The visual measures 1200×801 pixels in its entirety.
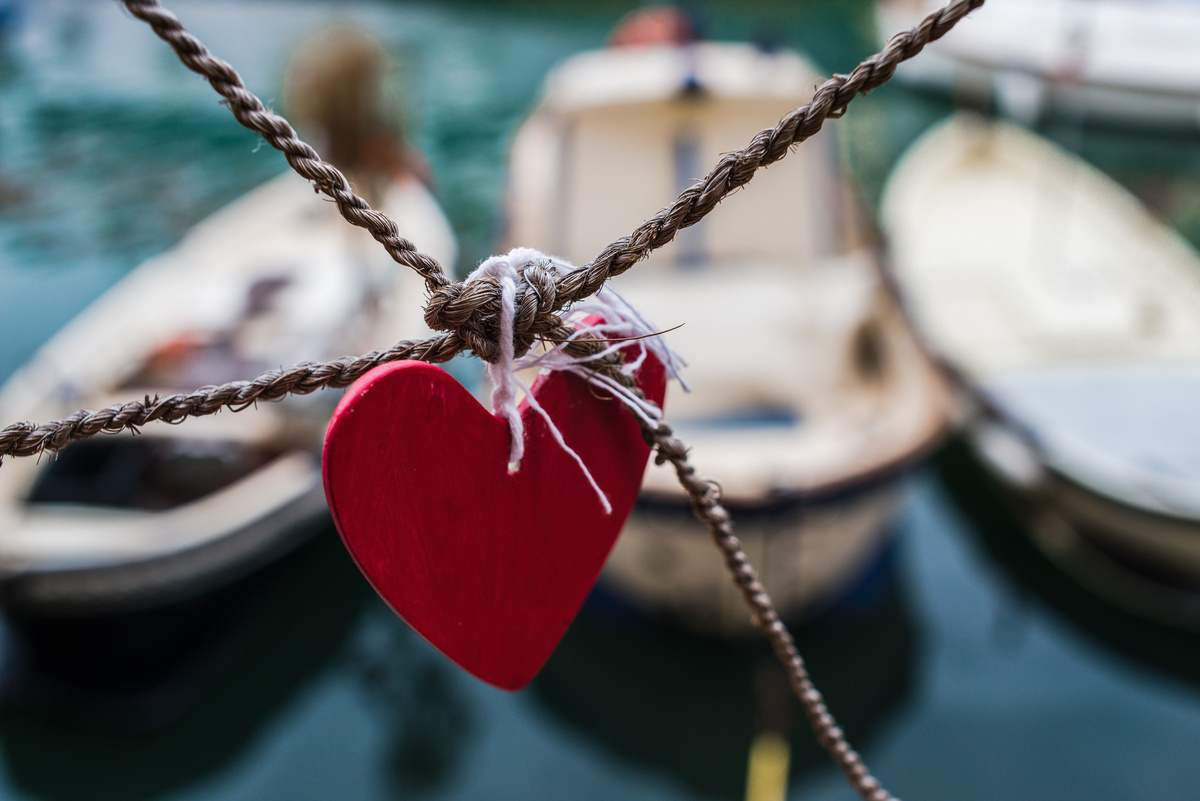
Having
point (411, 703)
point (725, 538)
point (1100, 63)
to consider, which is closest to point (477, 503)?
point (725, 538)

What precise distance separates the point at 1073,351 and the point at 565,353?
188 inches

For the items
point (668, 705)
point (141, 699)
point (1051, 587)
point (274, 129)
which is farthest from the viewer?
point (1051, 587)

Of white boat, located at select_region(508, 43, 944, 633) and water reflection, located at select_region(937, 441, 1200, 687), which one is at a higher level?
white boat, located at select_region(508, 43, 944, 633)

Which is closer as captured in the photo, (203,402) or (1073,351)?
(203,402)

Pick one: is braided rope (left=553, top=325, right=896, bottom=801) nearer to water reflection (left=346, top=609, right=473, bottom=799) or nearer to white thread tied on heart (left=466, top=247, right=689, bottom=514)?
white thread tied on heart (left=466, top=247, right=689, bottom=514)

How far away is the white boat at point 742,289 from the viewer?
3.57 m

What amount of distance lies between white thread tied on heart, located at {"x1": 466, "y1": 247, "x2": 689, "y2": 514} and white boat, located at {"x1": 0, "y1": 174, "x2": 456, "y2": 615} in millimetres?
2964

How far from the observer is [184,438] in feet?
12.3

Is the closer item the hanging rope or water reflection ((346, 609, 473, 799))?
the hanging rope

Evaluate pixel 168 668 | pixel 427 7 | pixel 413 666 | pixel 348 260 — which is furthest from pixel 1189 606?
pixel 427 7

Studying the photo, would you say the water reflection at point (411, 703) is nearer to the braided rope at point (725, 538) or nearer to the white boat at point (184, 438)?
the white boat at point (184, 438)

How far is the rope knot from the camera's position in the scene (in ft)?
2.56

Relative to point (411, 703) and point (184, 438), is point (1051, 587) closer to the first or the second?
point (411, 703)

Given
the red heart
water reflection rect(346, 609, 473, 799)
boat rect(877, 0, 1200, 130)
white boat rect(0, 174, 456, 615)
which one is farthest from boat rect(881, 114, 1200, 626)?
boat rect(877, 0, 1200, 130)
